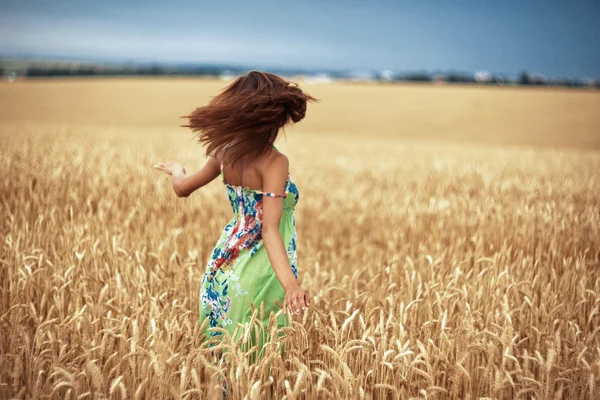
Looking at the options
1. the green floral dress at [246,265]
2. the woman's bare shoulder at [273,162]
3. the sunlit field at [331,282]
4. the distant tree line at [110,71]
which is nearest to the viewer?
the sunlit field at [331,282]

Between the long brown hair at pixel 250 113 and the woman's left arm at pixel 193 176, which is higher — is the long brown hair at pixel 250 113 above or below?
above

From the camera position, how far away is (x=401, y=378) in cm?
209

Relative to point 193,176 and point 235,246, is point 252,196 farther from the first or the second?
point 193,176

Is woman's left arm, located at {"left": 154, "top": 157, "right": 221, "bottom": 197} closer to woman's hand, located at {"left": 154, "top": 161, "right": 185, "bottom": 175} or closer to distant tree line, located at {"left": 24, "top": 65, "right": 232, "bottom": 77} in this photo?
woman's hand, located at {"left": 154, "top": 161, "right": 185, "bottom": 175}

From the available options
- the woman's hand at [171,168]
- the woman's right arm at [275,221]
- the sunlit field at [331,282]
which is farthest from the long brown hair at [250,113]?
the sunlit field at [331,282]

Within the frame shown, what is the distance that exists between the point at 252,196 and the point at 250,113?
364mm

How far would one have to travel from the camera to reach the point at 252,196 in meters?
2.25

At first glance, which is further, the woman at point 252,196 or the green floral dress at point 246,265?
the green floral dress at point 246,265

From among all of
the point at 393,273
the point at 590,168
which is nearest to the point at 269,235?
the point at 393,273

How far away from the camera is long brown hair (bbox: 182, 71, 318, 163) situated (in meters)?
2.12

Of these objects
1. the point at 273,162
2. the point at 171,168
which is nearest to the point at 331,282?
the point at 171,168

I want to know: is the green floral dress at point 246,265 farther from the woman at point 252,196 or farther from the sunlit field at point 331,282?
the sunlit field at point 331,282

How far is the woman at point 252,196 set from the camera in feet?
6.97

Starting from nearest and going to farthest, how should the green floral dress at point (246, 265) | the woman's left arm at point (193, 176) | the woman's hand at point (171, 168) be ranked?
1. the green floral dress at point (246, 265)
2. the woman's left arm at point (193, 176)
3. the woman's hand at point (171, 168)
